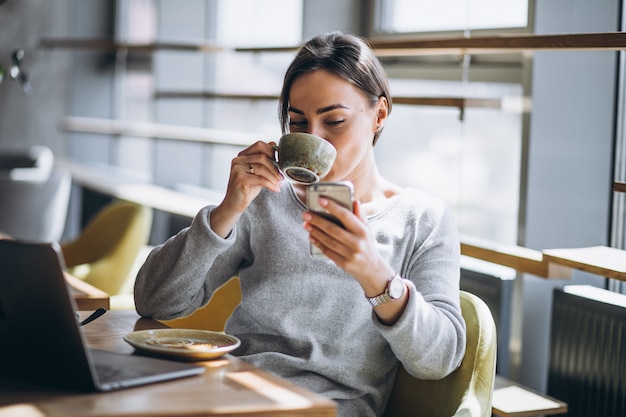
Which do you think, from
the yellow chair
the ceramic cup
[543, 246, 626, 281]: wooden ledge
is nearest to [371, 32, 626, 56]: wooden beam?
[543, 246, 626, 281]: wooden ledge

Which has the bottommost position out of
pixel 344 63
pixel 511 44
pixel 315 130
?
pixel 315 130

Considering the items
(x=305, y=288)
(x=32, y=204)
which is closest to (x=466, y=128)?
(x=305, y=288)

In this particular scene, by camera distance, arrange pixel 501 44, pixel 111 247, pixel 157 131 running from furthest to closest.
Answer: pixel 157 131 < pixel 111 247 < pixel 501 44

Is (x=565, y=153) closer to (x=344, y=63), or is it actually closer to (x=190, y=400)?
(x=344, y=63)

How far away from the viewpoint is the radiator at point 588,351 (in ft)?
7.95

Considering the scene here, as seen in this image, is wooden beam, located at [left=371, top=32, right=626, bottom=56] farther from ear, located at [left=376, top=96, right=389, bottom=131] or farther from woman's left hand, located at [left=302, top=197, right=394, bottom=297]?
woman's left hand, located at [left=302, top=197, right=394, bottom=297]

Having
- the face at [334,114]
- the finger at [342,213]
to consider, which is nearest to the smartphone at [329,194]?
the finger at [342,213]

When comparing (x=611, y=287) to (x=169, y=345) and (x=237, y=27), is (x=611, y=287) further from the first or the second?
(x=237, y=27)

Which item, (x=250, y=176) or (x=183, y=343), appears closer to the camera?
(x=183, y=343)

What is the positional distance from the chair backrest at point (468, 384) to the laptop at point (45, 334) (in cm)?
54

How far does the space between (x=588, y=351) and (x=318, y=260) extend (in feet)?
3.56

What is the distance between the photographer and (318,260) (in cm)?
184

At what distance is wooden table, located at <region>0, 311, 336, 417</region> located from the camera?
3.94 feet

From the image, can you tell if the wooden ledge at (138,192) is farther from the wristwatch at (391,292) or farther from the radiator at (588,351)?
the wristwatch at (391,292)
